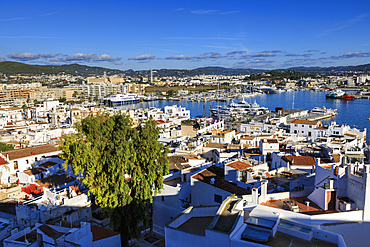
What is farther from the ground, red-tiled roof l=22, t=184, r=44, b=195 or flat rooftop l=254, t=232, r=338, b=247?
flat rooftop l=254, t=232, r=338, b=247

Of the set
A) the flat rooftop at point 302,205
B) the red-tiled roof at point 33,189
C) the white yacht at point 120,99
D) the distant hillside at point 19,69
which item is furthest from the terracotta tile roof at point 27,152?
the distant hillside at point 19,69

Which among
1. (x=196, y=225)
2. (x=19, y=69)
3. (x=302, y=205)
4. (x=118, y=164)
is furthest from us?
(x=19, y=69)

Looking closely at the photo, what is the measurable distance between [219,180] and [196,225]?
3869mm

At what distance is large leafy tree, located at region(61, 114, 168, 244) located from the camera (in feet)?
30.2

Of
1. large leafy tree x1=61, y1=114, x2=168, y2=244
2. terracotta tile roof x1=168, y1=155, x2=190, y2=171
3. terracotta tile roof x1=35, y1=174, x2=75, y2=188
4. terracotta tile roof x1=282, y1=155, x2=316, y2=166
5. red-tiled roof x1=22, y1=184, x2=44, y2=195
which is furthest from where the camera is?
terracotta tile roof x1=168, y1=155, x2=190, y2=171

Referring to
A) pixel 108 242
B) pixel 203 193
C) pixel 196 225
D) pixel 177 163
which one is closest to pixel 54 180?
pixel 177 163

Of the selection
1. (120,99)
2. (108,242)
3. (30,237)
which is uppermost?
(30,237)

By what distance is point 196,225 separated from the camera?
6.66 meters

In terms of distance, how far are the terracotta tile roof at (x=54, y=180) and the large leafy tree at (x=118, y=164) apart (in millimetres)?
4872

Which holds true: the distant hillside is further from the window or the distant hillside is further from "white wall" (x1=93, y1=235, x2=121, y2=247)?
the window

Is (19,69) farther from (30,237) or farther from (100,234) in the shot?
(100,234)

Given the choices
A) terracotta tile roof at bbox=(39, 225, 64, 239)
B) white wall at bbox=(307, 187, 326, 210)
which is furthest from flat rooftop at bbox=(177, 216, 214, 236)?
white wall at bbox=(307, 187, 326, 210)

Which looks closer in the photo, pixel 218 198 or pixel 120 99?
pixel 218 198

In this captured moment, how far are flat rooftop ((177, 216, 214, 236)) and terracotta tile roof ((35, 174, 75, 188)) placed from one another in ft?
29.7
